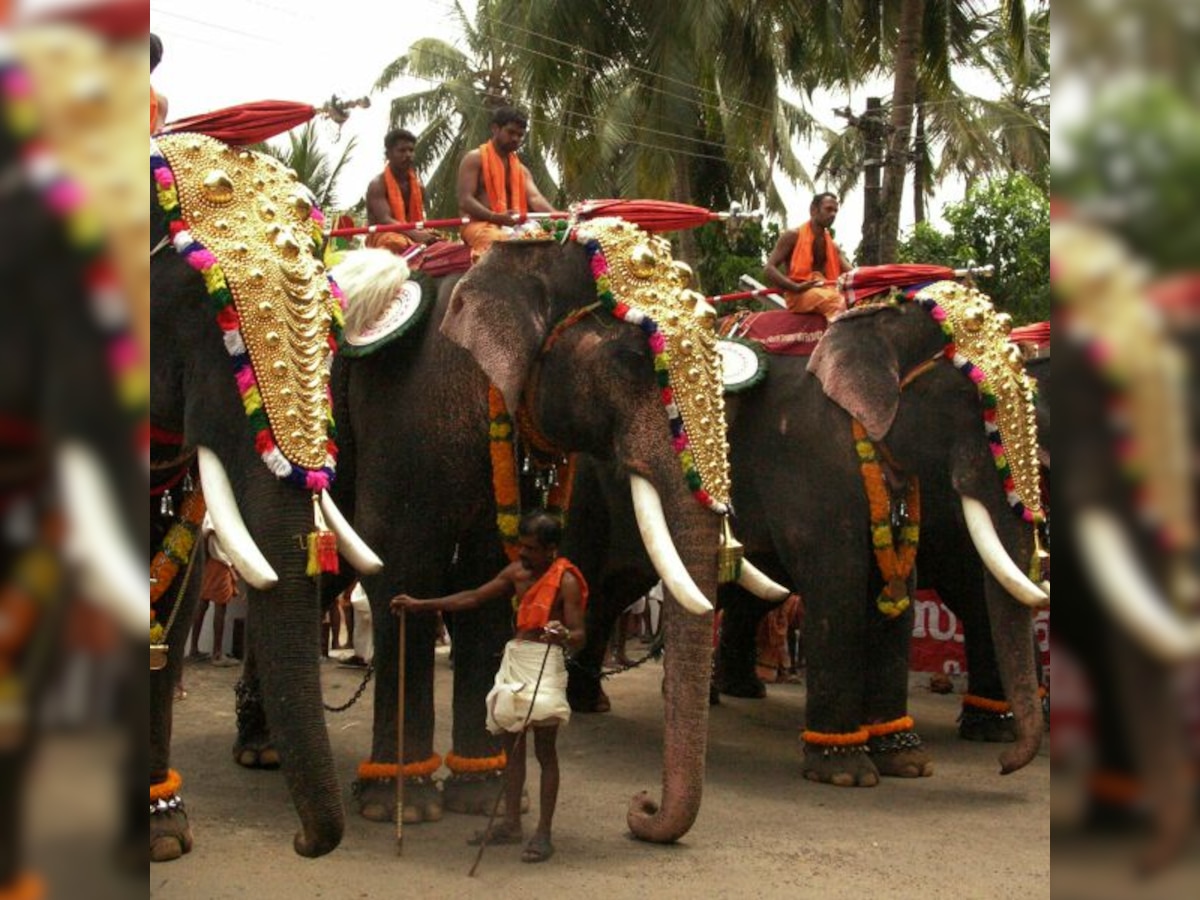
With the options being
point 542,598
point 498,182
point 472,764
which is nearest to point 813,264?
point 498,182

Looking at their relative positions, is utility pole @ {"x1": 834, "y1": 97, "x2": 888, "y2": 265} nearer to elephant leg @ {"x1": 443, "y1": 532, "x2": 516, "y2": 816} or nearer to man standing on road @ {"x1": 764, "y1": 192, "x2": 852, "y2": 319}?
man standing on road @ {"x1": 764, "y1": 192, "x2": 852, "y2": 319}

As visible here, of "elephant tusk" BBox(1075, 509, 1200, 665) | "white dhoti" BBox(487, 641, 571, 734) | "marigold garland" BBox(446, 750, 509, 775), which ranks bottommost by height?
"marigold garland" BBox(446, 750, 509, 775)

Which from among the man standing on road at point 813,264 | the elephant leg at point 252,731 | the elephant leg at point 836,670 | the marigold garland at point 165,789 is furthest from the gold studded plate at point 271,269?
the man standing on road at point 813,264

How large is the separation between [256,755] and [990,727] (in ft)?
16.0

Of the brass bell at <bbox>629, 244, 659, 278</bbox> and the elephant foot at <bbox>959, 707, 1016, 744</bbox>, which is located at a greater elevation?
the brass bell at <bbox>629, 244, 659, 278</bbox>

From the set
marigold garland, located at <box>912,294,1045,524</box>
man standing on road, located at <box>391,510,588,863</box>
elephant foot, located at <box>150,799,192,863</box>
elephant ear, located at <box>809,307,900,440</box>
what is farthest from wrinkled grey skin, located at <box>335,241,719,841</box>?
marigold garland, located at <box>912,294,1045,524</box>

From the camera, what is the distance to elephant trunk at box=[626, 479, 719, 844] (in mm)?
6305

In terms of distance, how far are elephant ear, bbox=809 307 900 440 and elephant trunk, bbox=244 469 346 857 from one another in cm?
463

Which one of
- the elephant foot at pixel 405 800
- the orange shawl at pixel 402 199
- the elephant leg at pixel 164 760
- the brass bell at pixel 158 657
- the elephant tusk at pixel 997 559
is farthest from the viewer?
the orange shawl at pixel 402 199

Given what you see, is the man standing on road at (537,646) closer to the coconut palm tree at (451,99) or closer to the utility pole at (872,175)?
the utility pole at (872,175)

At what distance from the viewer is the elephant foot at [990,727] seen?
400 inches

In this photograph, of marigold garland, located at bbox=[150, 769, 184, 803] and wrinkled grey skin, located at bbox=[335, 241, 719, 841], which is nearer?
marigold garland, located at bbox=[150, 769, 184, 803]

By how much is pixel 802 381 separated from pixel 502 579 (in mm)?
3600

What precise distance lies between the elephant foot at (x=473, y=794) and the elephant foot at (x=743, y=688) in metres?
4.84
